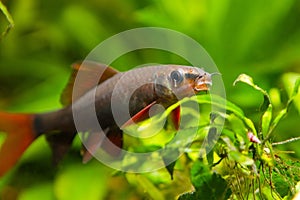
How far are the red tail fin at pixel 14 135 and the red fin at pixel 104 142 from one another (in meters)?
0.20

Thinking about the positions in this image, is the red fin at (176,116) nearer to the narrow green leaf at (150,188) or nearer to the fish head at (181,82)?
the fish head at (181,82)

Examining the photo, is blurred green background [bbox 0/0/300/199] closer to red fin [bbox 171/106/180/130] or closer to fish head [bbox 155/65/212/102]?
red fin [bbox 171/106/180/130]

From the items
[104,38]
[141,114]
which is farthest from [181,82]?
[104,38]

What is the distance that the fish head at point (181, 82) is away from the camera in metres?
1.20

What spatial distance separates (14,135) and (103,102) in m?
0.37

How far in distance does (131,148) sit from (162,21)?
0.86 metres

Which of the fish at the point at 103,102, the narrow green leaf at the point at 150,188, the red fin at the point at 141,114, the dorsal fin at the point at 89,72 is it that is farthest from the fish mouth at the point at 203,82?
the narrow green leaf at the point at 150,188

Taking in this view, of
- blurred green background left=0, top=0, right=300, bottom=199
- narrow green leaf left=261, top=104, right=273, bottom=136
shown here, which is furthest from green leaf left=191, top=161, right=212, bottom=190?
blurred green background left=0, top=0, right=300, bottom=199

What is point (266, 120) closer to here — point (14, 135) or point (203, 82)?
point (203, 82)

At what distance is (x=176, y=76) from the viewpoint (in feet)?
4.03

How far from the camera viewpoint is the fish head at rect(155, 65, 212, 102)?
120 cm

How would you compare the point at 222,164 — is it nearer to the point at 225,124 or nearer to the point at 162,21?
the point at 225,124

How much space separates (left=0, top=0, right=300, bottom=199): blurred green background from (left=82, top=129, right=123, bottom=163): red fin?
252mm

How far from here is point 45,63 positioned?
8.26 ft
